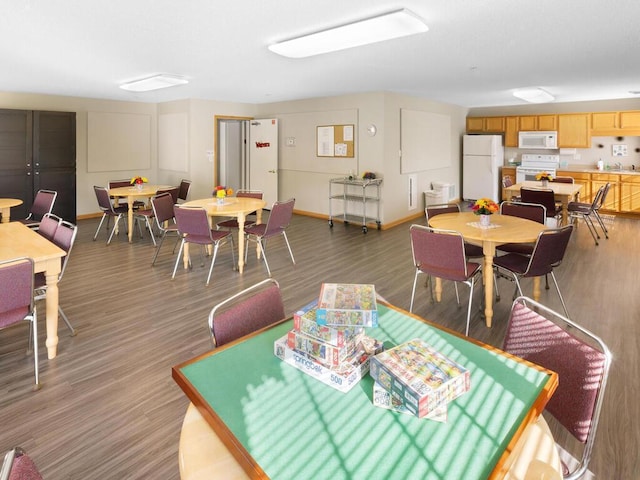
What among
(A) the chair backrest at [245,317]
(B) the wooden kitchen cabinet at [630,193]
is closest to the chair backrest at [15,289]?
(A) the chair backrest at [245,317]

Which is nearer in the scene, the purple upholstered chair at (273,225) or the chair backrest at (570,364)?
the chair backrest at (570,364)

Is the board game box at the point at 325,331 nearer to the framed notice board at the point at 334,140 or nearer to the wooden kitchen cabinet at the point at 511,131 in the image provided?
the framed notice board at the point at 334,140

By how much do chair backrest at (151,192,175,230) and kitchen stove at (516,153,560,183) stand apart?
26.0 feet

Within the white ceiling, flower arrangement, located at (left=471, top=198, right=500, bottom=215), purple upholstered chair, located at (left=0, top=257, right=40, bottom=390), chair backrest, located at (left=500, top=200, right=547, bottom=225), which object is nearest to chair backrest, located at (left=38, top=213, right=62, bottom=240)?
purple upholstered chair, located at (left=0, top=257, right=40, bottom=390)

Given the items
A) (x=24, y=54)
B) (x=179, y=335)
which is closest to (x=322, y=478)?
(x=179, y=335)

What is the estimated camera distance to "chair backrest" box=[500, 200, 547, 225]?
167 inches

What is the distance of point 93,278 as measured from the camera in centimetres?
461

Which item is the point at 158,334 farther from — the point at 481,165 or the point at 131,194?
the point at 481,165

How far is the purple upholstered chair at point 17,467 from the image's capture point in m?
0.89

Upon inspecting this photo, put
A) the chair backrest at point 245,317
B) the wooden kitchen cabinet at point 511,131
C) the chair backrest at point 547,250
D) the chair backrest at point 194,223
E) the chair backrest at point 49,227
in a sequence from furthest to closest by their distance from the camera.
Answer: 1. the wooden kitchen cabinet at point 511,131
2. the chair backrest at point 194,223
3. the chair backrest at point 49,227
4. the chair backrest at point 547,250
5. the chair backrest at point 245,317

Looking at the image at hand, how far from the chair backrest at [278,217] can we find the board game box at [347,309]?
10.3ft

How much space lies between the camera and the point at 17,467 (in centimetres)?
95

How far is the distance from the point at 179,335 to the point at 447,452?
2671mm

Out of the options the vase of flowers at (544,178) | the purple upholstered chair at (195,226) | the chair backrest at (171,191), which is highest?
the vase of flowers at (544,178)
